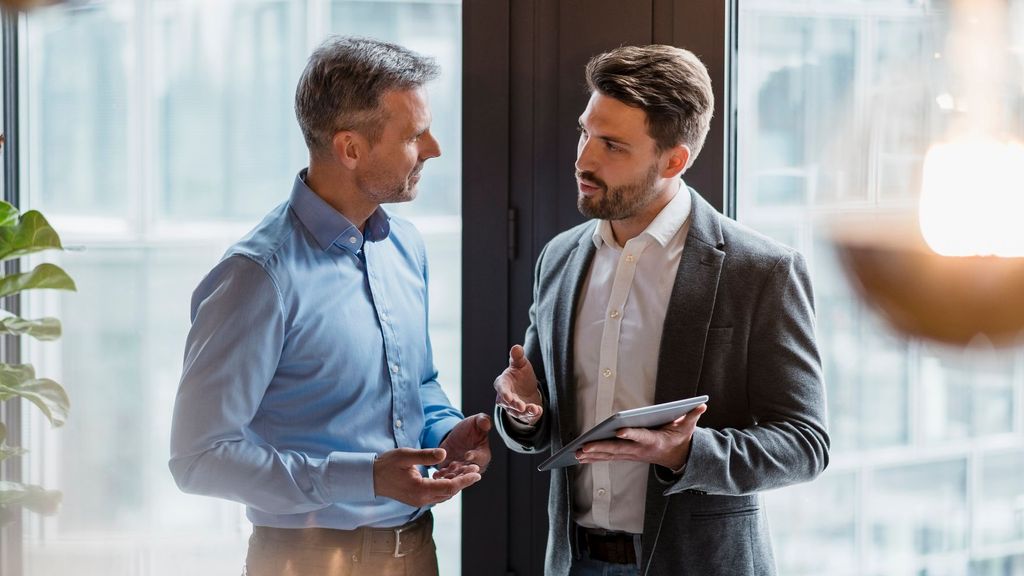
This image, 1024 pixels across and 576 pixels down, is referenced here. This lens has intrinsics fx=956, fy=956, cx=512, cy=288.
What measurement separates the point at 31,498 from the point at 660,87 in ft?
5.27

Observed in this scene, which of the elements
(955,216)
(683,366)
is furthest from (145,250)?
(955,216)

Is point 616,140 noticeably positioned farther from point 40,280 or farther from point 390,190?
point 40,280

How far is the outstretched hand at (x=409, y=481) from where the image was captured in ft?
5.26

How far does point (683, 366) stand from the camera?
1.68 metres

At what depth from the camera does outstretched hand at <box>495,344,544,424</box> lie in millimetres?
1735

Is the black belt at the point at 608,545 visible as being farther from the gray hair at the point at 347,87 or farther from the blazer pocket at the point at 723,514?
the gray hair at the point at 347,87

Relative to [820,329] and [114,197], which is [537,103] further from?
[114,197]

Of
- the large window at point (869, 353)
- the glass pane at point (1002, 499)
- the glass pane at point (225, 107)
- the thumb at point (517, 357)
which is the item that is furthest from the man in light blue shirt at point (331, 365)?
the glass pane at point (1002, 499)

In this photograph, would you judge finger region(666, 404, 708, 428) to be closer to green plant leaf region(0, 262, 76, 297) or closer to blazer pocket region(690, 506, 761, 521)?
blazer pocket region(690, 506, 761, 521)

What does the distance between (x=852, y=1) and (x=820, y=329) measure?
657mm

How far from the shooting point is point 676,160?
71.1 inches

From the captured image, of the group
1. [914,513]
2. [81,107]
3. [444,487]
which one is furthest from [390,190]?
[914,513]

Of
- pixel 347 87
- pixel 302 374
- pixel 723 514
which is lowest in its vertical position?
pixel 723 514

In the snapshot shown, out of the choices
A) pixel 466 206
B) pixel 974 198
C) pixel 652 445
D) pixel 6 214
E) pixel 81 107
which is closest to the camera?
pixel 974 198
